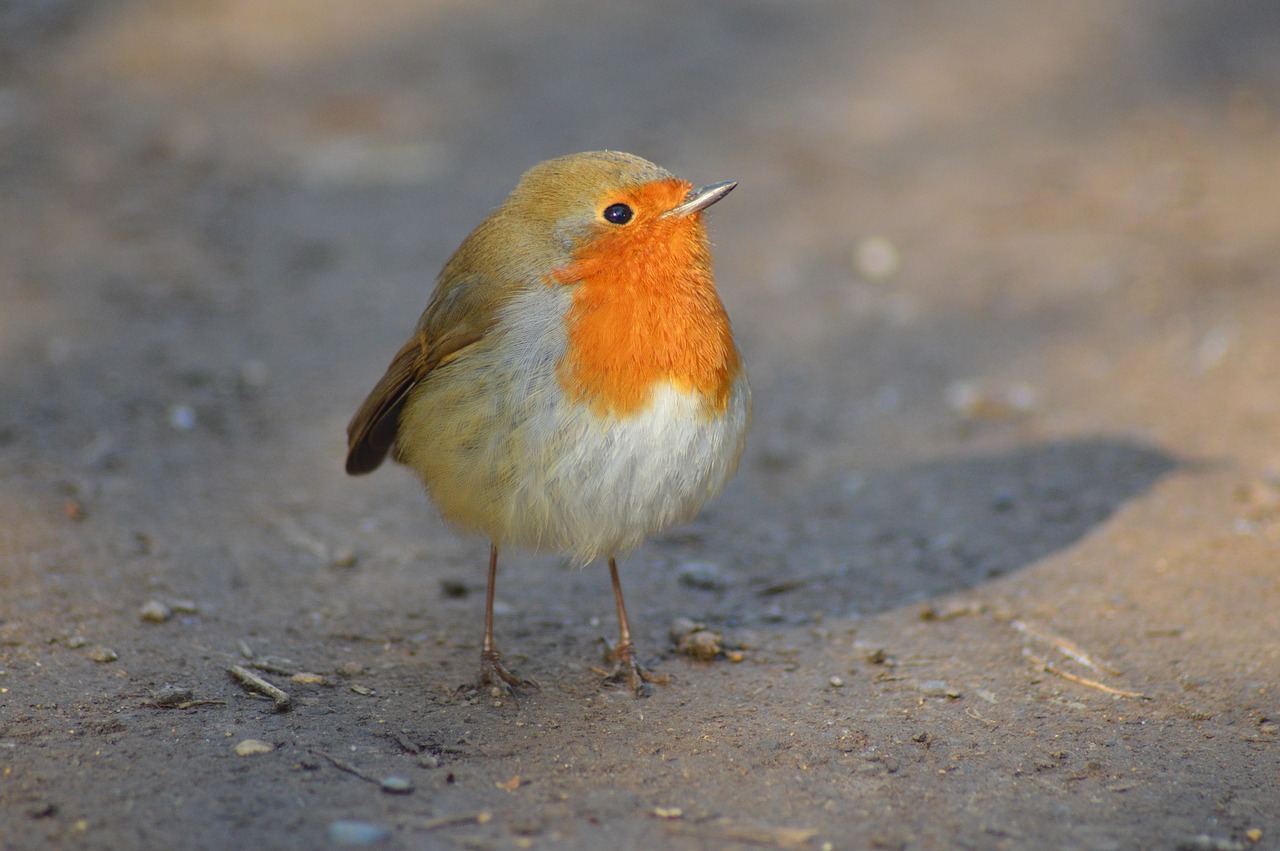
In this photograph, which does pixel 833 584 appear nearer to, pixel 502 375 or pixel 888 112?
pixel 502 375

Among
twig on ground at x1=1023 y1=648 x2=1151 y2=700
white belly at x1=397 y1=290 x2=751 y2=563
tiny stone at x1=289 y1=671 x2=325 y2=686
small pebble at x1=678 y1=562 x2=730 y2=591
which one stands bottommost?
tiny stone at x1=289 y1=671 x2=325 y2=686

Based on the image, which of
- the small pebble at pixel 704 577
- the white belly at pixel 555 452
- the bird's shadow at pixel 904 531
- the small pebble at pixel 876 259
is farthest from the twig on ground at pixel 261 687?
the small pebble at pixel 876 259

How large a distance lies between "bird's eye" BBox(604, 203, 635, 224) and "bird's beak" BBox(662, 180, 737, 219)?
11cm

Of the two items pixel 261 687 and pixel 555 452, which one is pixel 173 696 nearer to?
pixel 261 687

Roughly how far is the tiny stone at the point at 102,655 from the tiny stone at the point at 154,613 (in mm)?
264

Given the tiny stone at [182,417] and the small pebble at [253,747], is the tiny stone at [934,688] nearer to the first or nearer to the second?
the small pebble at [253,747]

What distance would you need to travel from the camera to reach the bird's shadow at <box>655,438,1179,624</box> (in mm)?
4586

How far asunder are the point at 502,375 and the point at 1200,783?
7.07ft

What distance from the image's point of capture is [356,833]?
8.91 feet

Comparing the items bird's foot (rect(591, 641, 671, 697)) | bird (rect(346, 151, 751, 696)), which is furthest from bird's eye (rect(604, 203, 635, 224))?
bird's foot (rect(591, 641, 671, 697))

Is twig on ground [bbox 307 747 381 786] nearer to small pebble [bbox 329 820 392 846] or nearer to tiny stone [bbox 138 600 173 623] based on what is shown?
small pebble [bbox 329 820 392 846]

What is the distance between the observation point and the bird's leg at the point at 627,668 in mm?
3770

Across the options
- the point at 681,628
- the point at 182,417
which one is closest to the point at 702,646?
the point at 681,628

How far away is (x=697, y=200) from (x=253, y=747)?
1.97 metres
